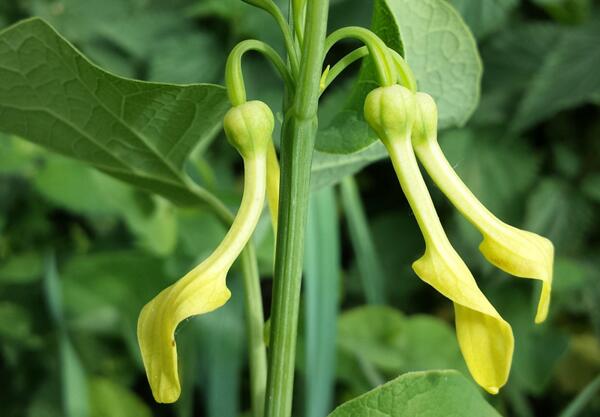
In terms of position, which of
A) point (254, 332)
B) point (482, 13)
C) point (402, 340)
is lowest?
point (402, 340)

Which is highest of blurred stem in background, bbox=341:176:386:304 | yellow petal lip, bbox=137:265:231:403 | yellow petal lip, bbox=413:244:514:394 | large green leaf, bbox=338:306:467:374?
yellow petal lip, bbox=137:265:231:403

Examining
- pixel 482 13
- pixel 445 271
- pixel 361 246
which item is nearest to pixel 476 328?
pixel 445 271

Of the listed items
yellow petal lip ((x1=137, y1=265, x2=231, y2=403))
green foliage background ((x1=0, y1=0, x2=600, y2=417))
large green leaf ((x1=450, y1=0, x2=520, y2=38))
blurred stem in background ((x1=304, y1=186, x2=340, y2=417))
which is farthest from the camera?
large green leaf ((x1=450, y1=0, x2=520, y2=38))

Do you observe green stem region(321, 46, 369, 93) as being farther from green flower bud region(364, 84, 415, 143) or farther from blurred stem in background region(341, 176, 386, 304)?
blurred stem in background region(341, 176, 386, 304)

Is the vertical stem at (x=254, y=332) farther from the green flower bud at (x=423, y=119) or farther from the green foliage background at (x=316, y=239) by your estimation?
the green foliage background at (x=316, y=239)

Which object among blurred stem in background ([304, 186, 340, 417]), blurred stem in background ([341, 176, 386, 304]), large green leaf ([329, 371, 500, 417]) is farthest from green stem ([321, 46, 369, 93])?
blurred stem in background ([341, 176, 386, 304])

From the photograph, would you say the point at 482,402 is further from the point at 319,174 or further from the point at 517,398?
the point at 517,398

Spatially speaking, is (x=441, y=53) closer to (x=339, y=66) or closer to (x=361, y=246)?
(x=339, y=66)
